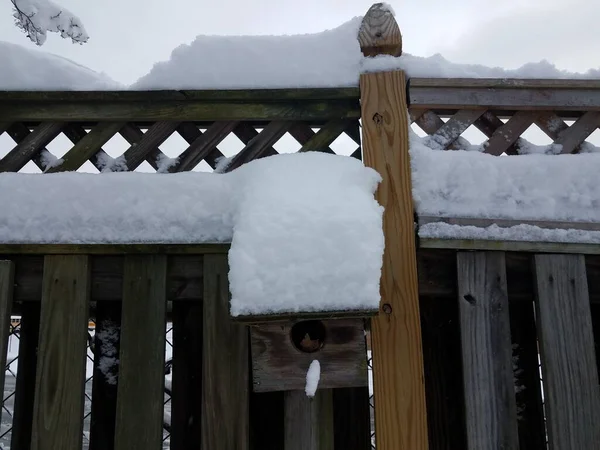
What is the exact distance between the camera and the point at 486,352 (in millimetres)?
1394

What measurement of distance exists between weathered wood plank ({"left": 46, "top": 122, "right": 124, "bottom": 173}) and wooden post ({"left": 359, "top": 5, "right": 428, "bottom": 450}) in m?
0.95

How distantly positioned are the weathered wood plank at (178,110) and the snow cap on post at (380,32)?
0.69 feet

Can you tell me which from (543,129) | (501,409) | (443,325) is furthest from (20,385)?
(543,129)

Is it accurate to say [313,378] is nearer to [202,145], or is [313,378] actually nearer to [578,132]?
[202,145]

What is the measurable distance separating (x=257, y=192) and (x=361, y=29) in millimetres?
774

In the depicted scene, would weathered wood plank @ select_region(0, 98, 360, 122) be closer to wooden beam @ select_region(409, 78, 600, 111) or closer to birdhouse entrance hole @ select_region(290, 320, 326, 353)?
wooden beam @ select_region(409, 78, 600, 111)

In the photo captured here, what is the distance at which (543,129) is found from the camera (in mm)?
1656

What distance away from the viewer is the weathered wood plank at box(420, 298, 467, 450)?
1557mm

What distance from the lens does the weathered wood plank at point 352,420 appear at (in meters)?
1.58

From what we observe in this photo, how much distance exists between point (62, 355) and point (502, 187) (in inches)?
61.5

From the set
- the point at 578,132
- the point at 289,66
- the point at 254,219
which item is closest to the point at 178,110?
the point at 289,66

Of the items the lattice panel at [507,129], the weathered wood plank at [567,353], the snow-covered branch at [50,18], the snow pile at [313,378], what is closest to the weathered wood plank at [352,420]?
the snow pile at [313,378]

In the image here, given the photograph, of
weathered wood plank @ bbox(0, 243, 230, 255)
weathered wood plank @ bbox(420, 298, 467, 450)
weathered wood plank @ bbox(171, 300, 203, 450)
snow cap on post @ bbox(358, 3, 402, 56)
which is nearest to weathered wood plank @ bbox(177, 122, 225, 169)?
weathered wood plank @ bbox(0, 243, 230, 255)

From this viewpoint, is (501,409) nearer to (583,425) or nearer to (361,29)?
(583,425)
